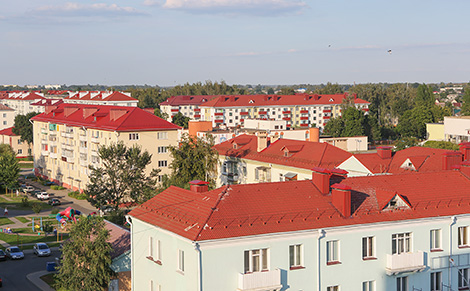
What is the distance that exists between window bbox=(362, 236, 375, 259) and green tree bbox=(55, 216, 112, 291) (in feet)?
43.8

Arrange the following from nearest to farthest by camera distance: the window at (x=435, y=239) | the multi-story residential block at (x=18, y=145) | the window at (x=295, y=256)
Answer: the window at (x=295, y=256) → the window at (x=435, y=239) → the multi-story residential block at (x=18, y=145)

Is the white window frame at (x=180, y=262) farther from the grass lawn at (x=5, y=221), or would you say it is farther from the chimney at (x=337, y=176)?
the grass lawn at (x=5, y=221)

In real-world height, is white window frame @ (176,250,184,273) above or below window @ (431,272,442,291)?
above

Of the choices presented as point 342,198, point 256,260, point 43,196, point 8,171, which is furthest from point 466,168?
point 8,171

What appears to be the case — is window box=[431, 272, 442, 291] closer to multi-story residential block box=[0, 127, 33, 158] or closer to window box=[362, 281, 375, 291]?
window box=[362, 281, 375, 291]

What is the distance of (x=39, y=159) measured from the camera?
96.6m

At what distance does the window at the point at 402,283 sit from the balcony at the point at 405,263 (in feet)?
1.74

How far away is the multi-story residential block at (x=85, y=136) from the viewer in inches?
2918

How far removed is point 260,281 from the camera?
24781mm

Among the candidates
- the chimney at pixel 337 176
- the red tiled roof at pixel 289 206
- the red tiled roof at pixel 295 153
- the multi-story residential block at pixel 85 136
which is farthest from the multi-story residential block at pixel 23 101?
the red tiled roof at pixel 289 206

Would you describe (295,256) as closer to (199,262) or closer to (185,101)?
(199,262)

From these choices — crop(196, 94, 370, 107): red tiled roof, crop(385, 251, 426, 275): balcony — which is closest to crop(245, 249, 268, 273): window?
crop(385, 251, 426, 275): balcony

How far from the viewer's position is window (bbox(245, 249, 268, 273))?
24.9 m

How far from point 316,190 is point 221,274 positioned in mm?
6800
